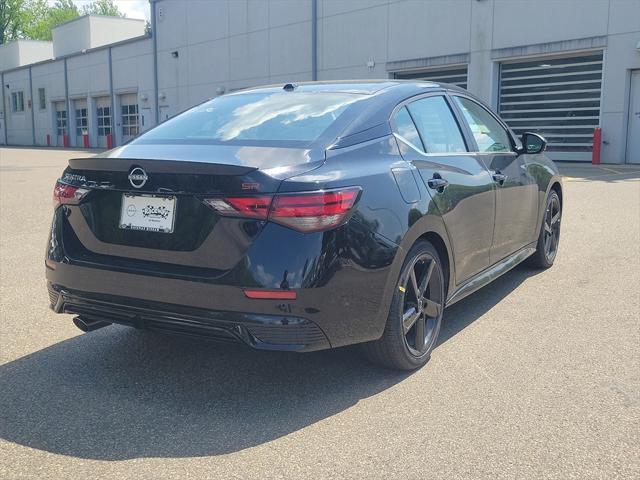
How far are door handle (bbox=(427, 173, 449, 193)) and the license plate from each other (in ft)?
4.91

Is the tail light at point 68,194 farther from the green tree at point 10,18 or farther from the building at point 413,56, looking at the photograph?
the green tree at point 10,18

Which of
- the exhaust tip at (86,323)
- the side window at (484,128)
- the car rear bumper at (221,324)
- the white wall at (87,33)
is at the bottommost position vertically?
the exhaust tip at (86,323)

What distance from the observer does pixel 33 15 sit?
79688 mm

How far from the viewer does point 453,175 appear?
13.8 feet

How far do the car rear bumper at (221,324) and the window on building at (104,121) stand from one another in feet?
140

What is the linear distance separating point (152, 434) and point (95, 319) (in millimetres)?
811

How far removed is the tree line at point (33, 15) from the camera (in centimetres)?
7538

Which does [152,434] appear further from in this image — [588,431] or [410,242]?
[588,431]

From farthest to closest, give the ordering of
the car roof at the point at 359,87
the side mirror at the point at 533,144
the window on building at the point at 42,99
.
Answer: the window on building at the point at 42,99 < the side mirror at the point at 533,144 < the car roof at the point at 359,87

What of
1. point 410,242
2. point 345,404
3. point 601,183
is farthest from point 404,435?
point 601,183

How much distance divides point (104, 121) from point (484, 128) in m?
42.7

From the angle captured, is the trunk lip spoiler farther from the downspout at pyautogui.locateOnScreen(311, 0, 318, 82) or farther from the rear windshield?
the downspout at pyautogui.locateOnScreen(311, 0, 318, 82)

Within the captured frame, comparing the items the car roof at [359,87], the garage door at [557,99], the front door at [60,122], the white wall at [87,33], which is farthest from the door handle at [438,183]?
the white wall at [87,33]

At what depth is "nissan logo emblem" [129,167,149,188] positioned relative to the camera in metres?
3.30
